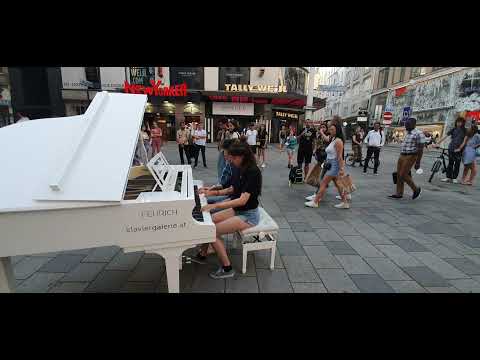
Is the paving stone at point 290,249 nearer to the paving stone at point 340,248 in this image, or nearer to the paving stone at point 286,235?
the paving stone at point 286,235

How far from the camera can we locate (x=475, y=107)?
1820cm

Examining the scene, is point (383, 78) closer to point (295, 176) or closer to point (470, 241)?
point (295, 176)

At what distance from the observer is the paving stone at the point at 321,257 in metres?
2.82

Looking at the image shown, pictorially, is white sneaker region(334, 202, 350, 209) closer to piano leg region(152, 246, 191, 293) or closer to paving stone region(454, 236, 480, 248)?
paving stone region(454, 236, 480, 248)

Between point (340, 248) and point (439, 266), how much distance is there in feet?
3.68

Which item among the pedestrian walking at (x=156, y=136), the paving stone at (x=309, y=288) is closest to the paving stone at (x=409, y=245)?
the paving stone at (x=309, y=288)

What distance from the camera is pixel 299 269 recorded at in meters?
2.74

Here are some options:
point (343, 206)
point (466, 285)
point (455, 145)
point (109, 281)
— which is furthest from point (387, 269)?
point (455, 145)

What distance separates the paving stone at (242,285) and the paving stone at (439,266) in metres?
2.19

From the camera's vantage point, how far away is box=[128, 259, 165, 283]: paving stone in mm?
2551
